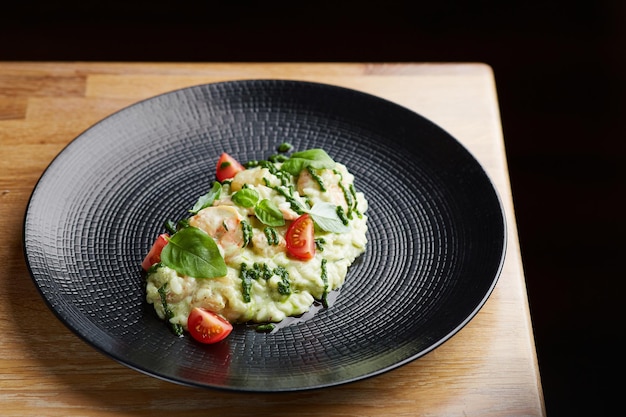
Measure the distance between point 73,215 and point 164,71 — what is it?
0.90 metres

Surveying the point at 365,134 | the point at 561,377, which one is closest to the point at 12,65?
the point at 365,134

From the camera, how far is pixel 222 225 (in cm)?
229

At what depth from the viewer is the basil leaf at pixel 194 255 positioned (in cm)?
216

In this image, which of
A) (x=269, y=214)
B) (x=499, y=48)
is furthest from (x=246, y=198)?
(x=499, y=48)

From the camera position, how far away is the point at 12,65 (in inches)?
123

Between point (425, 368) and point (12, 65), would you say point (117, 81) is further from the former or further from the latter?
point (425, 368)

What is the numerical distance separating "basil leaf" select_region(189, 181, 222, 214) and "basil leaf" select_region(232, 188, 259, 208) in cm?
10

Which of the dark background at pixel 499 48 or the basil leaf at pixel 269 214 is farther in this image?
the dark background at pixel 499 48

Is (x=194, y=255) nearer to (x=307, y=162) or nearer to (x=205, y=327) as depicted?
(x=205, y=327)

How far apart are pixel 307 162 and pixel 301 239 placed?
313 millimetres

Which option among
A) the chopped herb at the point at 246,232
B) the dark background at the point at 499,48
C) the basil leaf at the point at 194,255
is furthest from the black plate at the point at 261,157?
the dark background at the point at 499,48

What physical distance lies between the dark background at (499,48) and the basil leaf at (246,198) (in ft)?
6.58

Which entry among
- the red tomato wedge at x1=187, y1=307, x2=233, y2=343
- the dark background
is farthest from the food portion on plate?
the dark background

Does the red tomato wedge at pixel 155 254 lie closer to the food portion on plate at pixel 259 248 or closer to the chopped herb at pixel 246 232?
the food portion on plate at pixel 259 248
